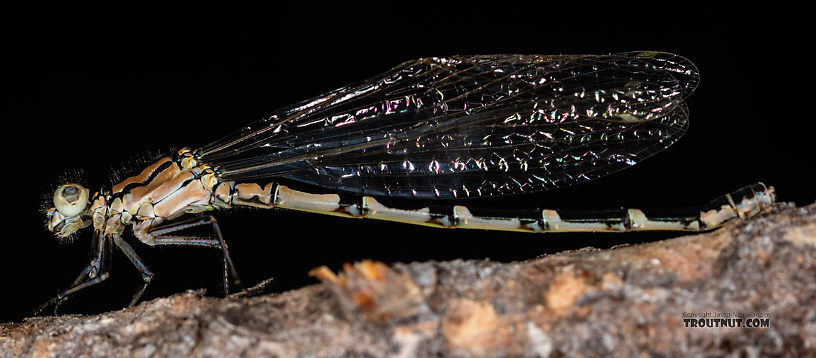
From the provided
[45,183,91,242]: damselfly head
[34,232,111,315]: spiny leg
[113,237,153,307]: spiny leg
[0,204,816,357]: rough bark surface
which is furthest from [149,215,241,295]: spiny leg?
[0,204,816,357]: rough bark surface

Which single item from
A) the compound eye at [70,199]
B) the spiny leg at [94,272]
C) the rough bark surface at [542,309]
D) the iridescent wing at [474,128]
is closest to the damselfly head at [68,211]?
the compound eye at [70,199]

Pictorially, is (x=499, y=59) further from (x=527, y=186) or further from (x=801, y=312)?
(x=801, y=312)

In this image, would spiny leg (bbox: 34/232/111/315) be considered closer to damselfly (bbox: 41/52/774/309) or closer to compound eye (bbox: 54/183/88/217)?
damselfly (bbox: 41/52/774/309)

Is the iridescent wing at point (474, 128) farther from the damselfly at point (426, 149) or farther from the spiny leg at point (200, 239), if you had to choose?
the spiny leg at point (200, 239)

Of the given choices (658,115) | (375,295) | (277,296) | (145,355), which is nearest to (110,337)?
(145,355)

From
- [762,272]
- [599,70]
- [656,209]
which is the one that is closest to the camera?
[762,272]

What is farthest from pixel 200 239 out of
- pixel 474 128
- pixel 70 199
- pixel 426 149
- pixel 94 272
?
pixel 474 128
